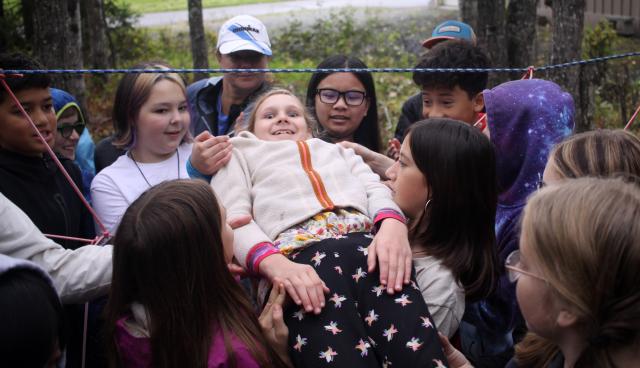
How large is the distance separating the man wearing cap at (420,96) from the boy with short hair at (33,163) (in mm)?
2125

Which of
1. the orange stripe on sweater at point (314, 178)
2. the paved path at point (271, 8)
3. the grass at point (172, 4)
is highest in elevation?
the grass at point (172, 4)

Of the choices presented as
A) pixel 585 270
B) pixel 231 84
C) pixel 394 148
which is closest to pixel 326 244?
pixel 585 270

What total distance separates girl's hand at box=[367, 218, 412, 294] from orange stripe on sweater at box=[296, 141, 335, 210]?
26 cm

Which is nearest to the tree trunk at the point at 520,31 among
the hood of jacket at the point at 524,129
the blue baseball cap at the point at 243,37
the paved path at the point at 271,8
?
the blue baseball cap at the point at 243,37

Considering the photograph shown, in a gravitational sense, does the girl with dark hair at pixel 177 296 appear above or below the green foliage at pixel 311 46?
below

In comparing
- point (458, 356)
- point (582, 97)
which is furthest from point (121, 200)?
point (582, 97)

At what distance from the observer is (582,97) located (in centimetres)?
768

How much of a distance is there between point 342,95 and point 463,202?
5.09 ft

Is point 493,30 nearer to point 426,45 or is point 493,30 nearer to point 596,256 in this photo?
point 426,45

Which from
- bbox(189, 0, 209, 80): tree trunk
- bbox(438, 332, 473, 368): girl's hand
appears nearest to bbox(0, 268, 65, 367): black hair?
bbox(438, 332, 473, 368): girl's hand

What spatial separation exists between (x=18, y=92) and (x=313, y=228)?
1472mm

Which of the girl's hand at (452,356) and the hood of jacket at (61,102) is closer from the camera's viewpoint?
the girl's hand at (452,356)

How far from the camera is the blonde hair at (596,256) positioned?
161 centimetres

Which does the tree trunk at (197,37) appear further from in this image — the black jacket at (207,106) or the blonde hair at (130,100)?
the blonde hair at (130,100)
